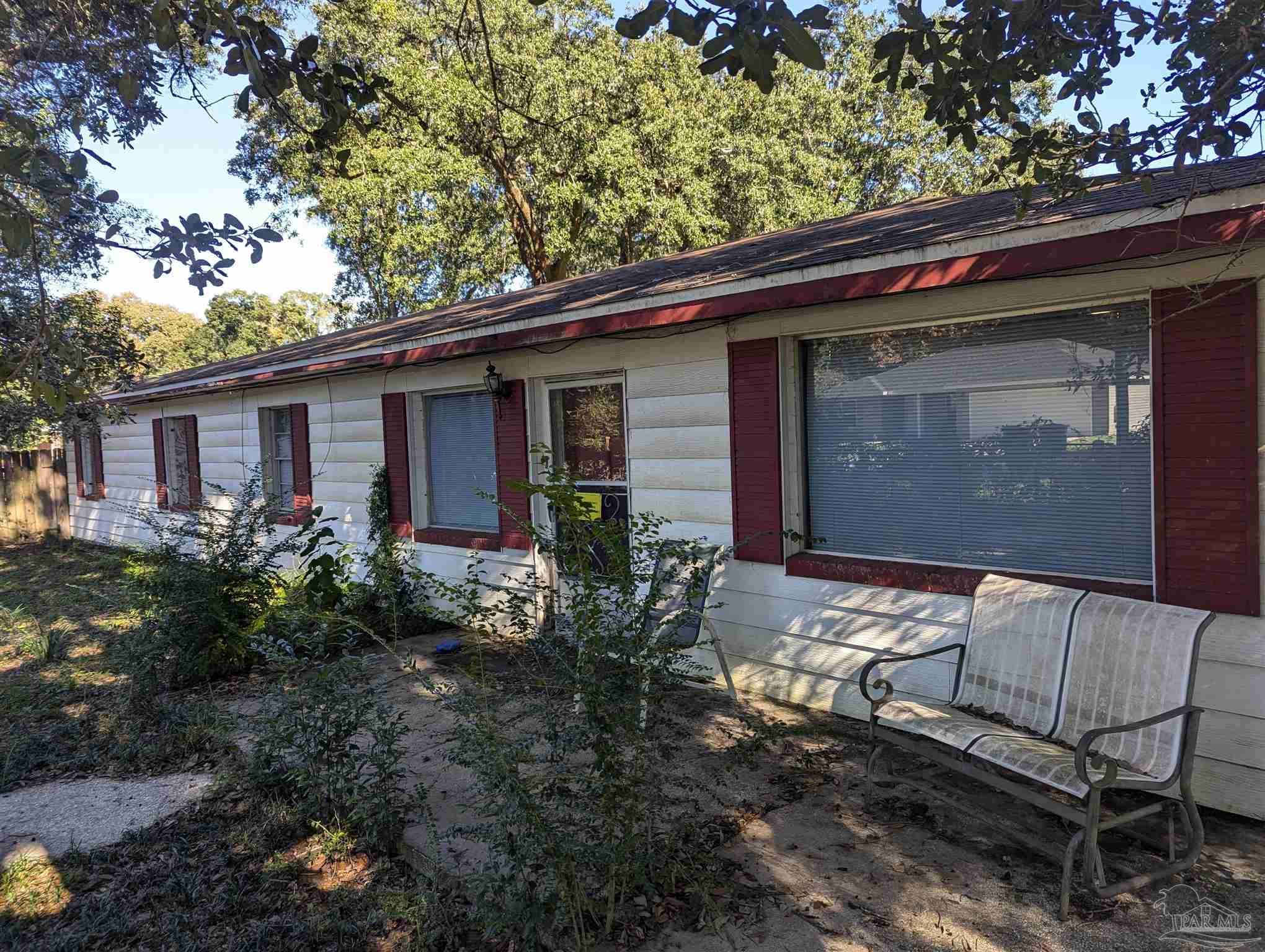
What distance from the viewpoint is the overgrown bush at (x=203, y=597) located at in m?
5.43

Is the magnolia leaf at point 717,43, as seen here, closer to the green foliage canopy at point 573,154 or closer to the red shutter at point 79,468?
the green foliage canopy at point 573,154

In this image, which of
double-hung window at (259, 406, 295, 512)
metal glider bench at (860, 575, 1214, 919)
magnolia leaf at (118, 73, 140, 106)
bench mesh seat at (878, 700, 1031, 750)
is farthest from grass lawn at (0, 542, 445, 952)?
double-hung window at (259, 406, 295, 512)

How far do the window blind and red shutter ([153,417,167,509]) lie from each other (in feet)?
21.4

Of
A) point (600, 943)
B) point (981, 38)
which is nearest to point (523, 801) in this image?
point (600, 943)

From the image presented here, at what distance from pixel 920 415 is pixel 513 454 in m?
3.50

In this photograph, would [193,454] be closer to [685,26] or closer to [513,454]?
[513,454]

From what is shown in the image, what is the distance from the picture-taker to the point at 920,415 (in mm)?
4430

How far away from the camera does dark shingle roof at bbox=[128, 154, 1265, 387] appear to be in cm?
351

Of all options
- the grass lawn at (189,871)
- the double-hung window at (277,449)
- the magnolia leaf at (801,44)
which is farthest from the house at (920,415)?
the double-hung window at (277,449)

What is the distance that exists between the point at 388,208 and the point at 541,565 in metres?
11.4

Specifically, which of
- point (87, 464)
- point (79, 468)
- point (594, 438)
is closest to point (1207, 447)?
point (594, 438)

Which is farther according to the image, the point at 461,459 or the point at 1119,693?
the point at 461,459

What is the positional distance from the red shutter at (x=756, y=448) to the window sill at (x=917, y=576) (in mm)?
246

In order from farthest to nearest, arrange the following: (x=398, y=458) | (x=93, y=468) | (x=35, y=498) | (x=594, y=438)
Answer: (x=35, y=498) < (x=93, y=468) < (x=398, y=458) < (x=594, y=438)
